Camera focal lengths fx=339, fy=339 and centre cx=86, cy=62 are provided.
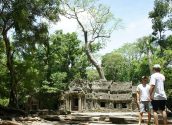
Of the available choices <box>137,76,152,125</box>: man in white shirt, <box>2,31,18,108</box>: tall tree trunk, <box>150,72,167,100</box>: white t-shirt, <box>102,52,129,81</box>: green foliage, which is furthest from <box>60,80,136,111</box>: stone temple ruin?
<box>150,72,167,100</box>: white t-shirt

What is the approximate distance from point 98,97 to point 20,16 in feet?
115

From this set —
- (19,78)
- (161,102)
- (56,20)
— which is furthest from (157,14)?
(161,102)

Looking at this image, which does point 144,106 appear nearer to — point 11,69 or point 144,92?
point 144,92

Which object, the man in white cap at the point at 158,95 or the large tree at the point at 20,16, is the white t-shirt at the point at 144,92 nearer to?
the man in white cap at the point at 158,95

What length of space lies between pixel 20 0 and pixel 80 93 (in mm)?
32543

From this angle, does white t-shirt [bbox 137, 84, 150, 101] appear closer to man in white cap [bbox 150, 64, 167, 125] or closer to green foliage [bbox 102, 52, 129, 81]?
man in white cap [bbox 150, 64, 167, 125]

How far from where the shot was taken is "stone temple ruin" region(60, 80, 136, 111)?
192ft

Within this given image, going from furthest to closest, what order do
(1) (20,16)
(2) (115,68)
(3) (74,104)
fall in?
(2) (115,68) < (3) (74,104) < (1) (20,16)

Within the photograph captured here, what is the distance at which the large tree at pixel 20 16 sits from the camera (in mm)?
27109

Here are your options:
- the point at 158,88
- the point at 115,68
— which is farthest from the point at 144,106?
the point at 115,68

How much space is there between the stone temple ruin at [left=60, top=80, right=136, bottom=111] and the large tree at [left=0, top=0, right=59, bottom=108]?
1052 inches

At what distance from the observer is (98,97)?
196ft

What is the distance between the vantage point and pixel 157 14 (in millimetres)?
42938

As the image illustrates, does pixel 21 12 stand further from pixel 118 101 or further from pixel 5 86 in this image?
pixel 118 101
